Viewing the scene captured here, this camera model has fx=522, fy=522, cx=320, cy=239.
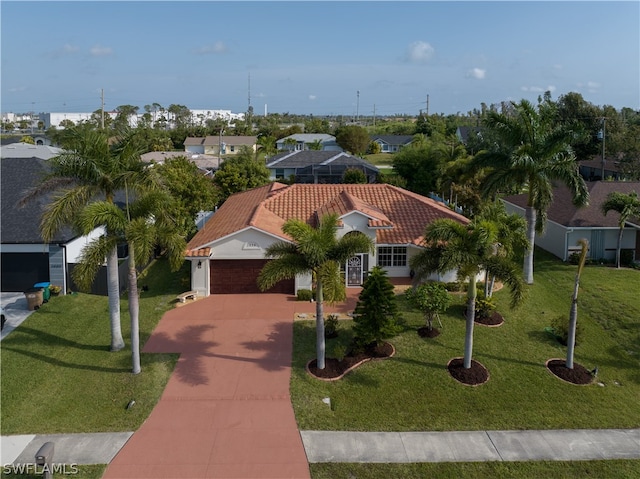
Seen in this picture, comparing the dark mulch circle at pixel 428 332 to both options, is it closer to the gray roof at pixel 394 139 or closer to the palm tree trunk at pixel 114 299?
the palm tree trunk at pixel 114 299

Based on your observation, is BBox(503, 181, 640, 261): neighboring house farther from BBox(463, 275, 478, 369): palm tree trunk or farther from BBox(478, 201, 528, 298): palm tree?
BBox(463, 275, 478, 369): palm tree trunk

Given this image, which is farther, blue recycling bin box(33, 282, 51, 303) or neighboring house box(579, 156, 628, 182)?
neighboring house box(579, 156, 628, 182)

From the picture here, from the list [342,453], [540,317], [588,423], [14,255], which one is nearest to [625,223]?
[540,317]

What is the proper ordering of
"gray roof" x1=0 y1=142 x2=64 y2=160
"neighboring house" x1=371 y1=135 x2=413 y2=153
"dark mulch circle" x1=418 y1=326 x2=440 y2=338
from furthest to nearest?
1. "neighboring house" x1=371 y1=135 x2=413 y2=153
2. "gray roof" x1=0 y1=142 x2=64 y2=160
3. "dark mulch circle" x1=418 y1=326 x2=440 y2=338

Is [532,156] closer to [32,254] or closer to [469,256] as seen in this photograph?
[469,256]

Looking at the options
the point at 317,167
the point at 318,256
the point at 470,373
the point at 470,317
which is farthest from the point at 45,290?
the point at 317,167

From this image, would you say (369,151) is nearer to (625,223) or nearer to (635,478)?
(625,223)

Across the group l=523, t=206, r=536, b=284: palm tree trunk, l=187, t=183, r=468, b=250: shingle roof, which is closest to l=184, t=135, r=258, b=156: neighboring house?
l=187, t=183, r=468, b=250: shingle roof

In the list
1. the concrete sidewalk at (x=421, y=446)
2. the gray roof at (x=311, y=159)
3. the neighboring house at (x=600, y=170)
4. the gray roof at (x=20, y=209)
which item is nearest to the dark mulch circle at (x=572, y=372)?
the concrete sidewalk at (x=421, y=446)
